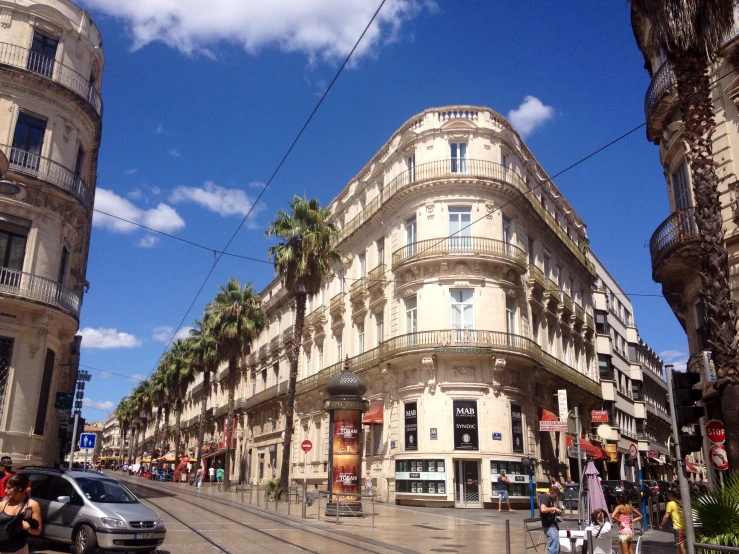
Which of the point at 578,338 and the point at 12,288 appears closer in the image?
the point at 12,288

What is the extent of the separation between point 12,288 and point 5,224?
2472 mm

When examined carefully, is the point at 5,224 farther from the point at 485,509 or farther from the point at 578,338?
the point at 578,338

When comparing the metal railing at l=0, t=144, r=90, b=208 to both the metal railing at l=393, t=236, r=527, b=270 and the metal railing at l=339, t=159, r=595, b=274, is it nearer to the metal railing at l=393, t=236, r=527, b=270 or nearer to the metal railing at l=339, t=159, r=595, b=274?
the metal railing at l=393, t=236, r=527, b=270

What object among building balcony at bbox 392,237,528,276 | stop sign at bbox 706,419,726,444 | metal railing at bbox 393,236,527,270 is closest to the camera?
stop sign at bbox 706,419,726,444

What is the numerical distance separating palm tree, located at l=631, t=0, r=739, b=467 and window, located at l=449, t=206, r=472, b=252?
18.2 m

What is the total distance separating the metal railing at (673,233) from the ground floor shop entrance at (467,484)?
13.5 meters

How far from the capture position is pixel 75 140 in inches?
1019

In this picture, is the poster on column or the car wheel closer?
the car wheel

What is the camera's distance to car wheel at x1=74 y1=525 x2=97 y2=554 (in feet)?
37.0

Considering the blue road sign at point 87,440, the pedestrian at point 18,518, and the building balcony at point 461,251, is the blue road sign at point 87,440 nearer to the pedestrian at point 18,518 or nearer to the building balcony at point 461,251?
the building balcony at point 461,251

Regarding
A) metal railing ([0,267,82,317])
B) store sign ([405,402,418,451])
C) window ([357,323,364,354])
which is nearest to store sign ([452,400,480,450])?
store sign ([405,402,418,451])

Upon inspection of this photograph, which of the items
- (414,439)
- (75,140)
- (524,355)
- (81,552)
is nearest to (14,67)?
(75,140)

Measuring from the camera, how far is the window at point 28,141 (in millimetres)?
23578

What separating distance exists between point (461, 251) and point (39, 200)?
60.5ft
